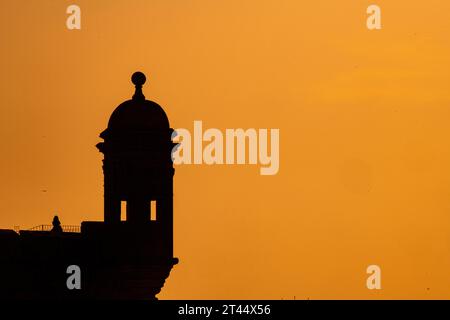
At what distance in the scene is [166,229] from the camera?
86062 millimetres

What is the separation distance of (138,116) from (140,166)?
1.47 meters

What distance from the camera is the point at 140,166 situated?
3369 inches

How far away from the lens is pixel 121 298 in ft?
277

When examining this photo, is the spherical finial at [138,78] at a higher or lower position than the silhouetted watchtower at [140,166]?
higher

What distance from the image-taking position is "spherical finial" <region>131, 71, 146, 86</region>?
85.6 meters

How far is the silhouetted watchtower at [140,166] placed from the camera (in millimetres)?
85188

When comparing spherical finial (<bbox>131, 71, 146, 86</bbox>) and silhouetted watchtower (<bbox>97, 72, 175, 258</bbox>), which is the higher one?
spherical finial (<bbox>131, 71, 146, 86</bbox>)

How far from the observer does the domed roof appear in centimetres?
8506

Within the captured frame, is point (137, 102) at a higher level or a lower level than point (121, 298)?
higher
